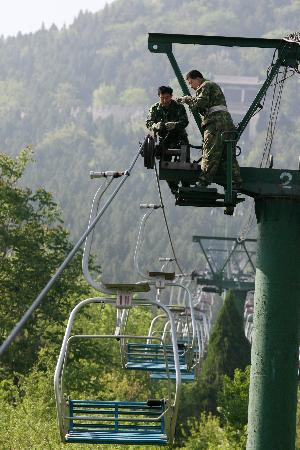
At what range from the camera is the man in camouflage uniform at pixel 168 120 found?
47.2 ft

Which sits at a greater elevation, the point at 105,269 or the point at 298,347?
the point at 105,269

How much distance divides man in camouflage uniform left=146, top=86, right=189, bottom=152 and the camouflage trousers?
0.87 m

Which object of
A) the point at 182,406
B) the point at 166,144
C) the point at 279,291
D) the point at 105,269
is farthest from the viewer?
the point at 105,269

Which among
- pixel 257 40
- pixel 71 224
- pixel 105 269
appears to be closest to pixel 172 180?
pixel 257 40

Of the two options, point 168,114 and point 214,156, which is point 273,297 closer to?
point 214,156

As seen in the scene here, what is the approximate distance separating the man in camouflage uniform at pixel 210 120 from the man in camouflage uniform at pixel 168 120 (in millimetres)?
758

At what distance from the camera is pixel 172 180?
530 inches

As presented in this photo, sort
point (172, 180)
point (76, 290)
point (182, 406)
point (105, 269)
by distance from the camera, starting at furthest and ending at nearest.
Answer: point (105, 269) → point (182, 406) → point (76, 290) → point (172, 180)

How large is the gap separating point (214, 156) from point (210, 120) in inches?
19.4

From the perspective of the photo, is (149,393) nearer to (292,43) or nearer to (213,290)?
(213,290)

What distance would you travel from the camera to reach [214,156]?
13180 mm

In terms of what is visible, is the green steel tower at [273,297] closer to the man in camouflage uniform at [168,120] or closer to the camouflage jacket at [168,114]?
the man in camouflage uniform at [168,120]

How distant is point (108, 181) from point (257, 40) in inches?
83.0

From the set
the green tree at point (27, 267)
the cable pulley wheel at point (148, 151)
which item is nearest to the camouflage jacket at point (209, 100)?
the cable pulley wheel at point (148, 151)
